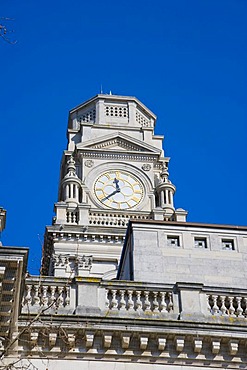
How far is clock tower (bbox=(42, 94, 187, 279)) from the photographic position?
49.1 m

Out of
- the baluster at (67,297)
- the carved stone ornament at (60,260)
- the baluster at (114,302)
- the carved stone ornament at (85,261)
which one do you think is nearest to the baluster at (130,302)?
the baluster at (114,302)

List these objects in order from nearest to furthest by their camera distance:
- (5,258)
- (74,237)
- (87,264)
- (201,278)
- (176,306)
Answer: (5,258)
(176,306)
(201,278)
(87,264)
(74,237)

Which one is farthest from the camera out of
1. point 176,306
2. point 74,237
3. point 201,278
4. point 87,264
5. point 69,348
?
point 74,237

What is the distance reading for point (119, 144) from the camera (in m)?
56.8

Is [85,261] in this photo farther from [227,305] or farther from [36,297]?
[36,297]

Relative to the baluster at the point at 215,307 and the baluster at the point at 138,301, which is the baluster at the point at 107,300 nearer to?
the baluster at the point at 138,301

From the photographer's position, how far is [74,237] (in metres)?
49.4

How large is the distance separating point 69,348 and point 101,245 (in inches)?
1048

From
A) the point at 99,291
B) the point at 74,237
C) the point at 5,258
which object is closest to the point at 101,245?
the point at 74,237

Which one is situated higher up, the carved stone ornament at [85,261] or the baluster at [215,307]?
the carved stone ornament at [85,261]

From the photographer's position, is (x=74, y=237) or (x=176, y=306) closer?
(x=176, y=306)

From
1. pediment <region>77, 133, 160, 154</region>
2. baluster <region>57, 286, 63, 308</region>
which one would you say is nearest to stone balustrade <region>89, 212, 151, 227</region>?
pediment <region>77, 133, 160, 154</region>

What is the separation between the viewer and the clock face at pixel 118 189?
53.4 m

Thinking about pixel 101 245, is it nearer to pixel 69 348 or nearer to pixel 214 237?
pixel 214 237
